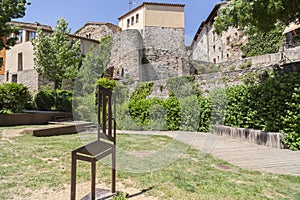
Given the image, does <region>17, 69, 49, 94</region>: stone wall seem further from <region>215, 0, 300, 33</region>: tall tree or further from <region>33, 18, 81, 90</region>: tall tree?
<region>215, 0, 300, 33</region>: tall tree

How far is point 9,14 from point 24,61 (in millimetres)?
11193

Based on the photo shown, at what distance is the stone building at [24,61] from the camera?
17.8m

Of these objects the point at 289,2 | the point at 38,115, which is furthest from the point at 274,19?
the point at 38,115

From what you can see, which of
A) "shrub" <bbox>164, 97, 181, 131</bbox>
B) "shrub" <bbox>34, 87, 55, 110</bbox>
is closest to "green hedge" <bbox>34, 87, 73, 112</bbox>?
"shrub" <bbox>34, 87, 55, 110</bbox>

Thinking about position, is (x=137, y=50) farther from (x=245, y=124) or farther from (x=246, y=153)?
(x=246, y=153)

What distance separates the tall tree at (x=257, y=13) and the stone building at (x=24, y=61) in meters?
15.8

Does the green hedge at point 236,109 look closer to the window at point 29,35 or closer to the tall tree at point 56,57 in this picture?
the tall tree at point 56,57

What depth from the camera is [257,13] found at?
438cm

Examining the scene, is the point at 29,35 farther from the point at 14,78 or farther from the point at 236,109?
the point at 236,109

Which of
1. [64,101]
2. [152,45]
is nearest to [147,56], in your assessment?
[152,45]

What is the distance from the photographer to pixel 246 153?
13.5 ft

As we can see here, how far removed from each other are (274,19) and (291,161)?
3.13m

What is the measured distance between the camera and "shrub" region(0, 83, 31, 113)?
854cm

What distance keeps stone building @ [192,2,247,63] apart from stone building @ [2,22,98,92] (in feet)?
38.4
